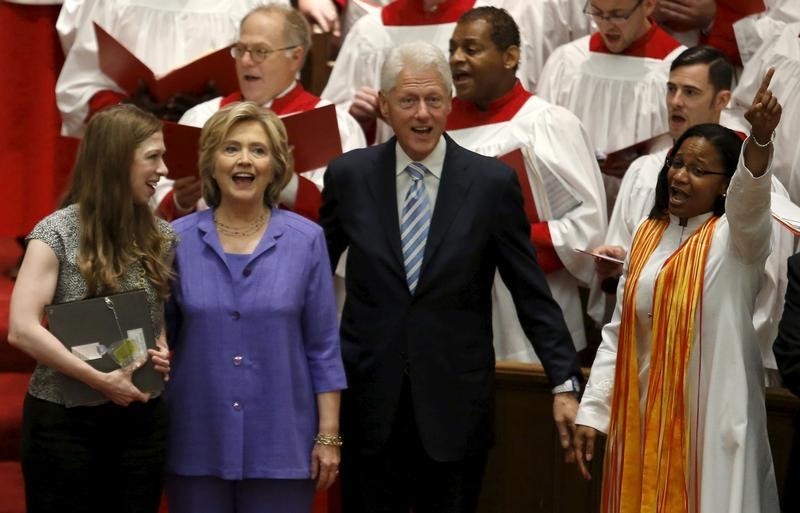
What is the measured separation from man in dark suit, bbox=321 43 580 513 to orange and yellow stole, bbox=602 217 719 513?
159 millimetres

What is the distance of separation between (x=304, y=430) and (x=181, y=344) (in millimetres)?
404

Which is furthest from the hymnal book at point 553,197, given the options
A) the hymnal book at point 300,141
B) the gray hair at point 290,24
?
the gray hair at point 290,24

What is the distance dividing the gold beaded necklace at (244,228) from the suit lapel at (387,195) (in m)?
0.33

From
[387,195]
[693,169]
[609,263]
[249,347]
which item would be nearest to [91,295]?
[249,347]

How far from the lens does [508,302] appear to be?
504cm

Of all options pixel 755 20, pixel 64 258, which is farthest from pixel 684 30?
pixel 64 258

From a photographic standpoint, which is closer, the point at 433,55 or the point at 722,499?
the point at 722,499

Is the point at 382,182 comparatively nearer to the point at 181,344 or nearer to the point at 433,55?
the point at 433,55

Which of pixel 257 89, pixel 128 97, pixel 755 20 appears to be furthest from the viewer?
pixel 755 20

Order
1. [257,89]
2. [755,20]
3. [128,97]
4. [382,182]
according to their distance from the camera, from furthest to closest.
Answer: [755,20] → [128,97] → [257,89] → [382,182]

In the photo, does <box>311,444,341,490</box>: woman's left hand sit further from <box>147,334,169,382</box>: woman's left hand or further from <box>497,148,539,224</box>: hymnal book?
<box>497,148,539,224</box>: hymnal book

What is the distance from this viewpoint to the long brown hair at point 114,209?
11.7ft

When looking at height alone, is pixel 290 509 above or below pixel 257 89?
below

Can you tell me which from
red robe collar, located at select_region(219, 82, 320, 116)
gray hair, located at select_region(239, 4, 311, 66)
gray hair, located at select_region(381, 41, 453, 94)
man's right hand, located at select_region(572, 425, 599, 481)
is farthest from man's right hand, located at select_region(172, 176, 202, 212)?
man's right hand, located at select_region(572, 425, 599, 481)
